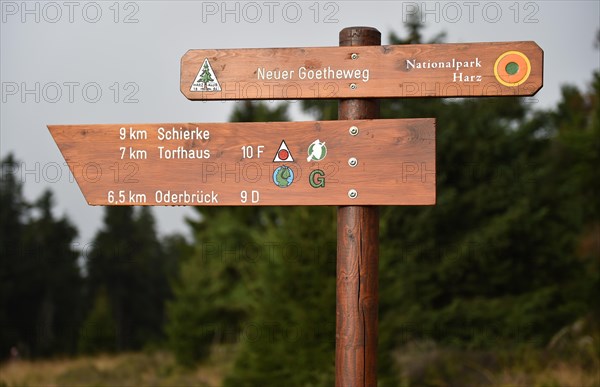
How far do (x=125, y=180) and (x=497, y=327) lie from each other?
1646 centimetres

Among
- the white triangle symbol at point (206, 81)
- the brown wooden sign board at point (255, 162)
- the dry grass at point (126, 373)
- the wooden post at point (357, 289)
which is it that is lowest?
the dry grass at point (126, 373)

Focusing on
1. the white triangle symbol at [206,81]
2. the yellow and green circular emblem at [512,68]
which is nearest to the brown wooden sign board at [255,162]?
the white triangle symbol at [206,81]

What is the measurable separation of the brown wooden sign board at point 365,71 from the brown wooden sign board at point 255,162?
230 mm

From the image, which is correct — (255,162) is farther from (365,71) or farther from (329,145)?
(365,71)

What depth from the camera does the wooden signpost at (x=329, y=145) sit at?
407 cm

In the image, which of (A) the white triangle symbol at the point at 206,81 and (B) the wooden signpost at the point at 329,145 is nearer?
(B) the wooden signpost at the point at 329,145

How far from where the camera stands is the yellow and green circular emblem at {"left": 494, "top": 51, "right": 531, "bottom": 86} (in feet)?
13.3

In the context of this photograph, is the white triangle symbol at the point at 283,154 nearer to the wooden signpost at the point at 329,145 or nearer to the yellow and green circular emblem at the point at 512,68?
the wooden signpost at the point at 329,145

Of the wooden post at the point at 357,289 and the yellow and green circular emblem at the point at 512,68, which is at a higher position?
the yellow and green circular emblem at the point at 512,68

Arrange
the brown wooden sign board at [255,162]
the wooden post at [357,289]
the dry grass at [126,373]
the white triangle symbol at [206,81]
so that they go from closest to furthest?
the brown wooden sign board at [255,162] → the wooden post at [357,289] → the white triangle symbol at [206,81] → the dry grass at [126,373]

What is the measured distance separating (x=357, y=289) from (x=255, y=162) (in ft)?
3.05

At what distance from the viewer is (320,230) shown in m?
8.88

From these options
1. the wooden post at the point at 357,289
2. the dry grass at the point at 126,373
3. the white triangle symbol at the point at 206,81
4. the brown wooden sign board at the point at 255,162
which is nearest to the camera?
the brown wooden sign board at the point at 255,162

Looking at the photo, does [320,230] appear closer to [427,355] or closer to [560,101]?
[427,355]
